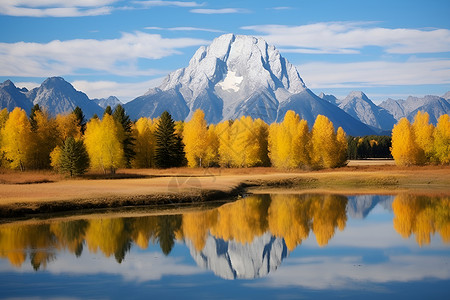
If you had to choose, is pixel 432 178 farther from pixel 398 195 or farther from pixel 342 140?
pixel 342 140

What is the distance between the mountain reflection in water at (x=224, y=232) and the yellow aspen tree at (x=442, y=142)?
52996 mm

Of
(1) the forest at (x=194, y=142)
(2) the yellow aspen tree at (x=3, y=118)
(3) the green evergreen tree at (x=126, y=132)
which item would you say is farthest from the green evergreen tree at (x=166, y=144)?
(2) the yellow aspen tree at (x=3, y=118)

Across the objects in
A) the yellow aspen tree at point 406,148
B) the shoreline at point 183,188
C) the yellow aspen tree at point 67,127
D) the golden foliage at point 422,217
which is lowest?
the golden foliage at point 422,217

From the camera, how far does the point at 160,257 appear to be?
92.7ft

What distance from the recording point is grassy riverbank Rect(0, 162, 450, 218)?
146ft

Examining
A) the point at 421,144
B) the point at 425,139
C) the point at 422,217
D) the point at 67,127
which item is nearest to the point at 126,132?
the point at 67,127

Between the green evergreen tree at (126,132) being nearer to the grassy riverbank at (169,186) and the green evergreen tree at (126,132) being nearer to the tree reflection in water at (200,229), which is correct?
the grassy riverbank at (169,186)

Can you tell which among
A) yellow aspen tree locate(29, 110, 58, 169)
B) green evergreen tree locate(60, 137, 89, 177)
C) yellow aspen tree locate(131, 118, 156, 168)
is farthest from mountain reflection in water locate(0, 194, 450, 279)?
yellow aspen tree locate(131, 118, 156, 168)

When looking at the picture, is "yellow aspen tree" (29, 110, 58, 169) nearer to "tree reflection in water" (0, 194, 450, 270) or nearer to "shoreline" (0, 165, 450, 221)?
"shoreline" (0, 165, 450, 221)

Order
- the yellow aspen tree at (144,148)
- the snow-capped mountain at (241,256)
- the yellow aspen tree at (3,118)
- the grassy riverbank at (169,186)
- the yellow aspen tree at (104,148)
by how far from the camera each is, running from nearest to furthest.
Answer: the snow-capped mountain at (241,256)
the grassy riverbank at (169,186)
the yellow aspen tree at (104,148)
the yellow aspen tree at (3,118)
the yellow aspen tree at (144,148)

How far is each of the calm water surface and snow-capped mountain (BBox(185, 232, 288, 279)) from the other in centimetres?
6

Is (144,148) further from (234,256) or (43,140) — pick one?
(234,256)

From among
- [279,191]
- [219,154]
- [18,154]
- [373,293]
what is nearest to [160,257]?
[373,293]

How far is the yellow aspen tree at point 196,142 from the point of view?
9494cm
